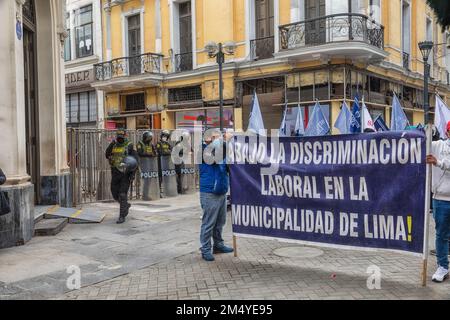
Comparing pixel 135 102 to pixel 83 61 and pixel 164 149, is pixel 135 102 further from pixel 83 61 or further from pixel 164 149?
pixel 164 149

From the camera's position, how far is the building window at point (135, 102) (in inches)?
991

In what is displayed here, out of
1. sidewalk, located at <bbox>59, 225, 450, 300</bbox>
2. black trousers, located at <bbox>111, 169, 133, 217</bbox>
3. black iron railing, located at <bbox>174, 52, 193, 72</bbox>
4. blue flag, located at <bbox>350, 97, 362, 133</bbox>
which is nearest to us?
sidewalk, located at <bbox>59, 225, 450, 300</bbox>

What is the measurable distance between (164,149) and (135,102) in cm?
1237

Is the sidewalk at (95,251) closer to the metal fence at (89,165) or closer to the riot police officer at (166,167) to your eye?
the metal fence at (89,165)

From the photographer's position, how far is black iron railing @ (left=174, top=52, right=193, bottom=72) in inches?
917

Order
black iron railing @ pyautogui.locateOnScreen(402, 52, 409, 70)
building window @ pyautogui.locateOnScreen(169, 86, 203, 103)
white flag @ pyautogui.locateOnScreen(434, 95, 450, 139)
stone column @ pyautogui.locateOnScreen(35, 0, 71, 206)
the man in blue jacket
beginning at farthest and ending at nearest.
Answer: black iron railing @ pyautogui.locateOnScreen(402, 52, 409, 70)
building window @ pyautogui.locateOnScreen(169, 86, 203, 103)
stone column @ pyautogui.locateOnScreen(35, 0, 71, 206)
white flag @ pyautogui.locateOnScreen(434, 95, 450, 139)
the man in blue jacket

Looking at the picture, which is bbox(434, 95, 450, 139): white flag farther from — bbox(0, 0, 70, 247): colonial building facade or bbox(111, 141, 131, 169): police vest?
bbox(0, 0, 70, 247): colonial building facade

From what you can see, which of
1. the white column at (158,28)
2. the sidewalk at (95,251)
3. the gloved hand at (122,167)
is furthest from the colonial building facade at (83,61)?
the sidewalk at (95,251)

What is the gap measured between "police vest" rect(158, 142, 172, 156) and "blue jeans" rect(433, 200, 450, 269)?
944cm

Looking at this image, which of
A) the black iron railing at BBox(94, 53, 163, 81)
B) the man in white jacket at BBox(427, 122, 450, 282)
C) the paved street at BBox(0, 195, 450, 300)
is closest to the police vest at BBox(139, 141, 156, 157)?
the paved street at BBox(0, 195, 450, 300)

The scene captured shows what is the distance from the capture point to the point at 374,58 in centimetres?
1895

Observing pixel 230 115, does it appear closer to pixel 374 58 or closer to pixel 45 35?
pixel 374 58

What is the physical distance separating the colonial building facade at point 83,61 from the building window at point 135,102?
2010 millimetres
